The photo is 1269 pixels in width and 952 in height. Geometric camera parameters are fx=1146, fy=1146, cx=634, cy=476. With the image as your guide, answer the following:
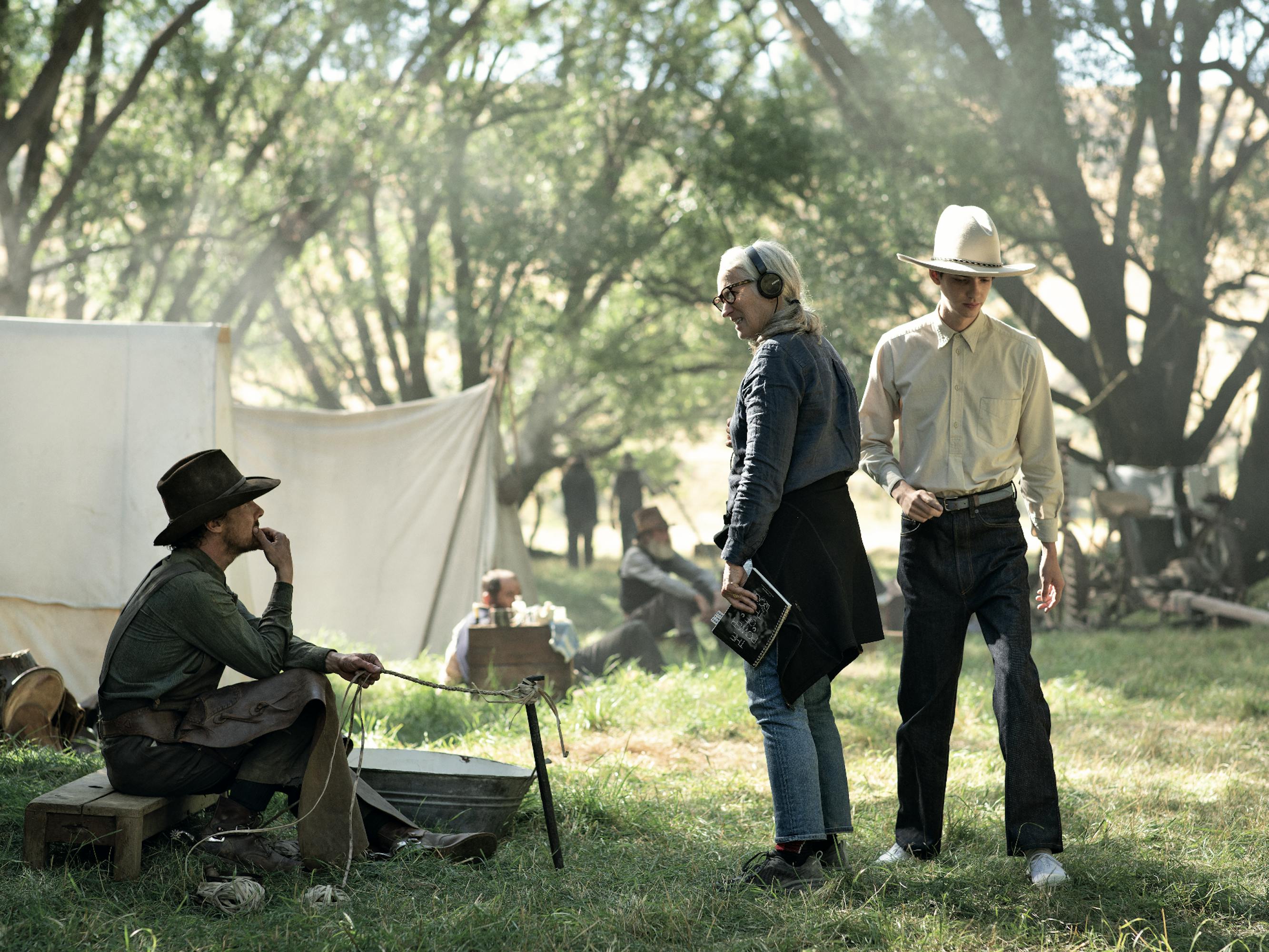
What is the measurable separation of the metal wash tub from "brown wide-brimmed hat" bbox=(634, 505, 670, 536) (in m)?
4.45

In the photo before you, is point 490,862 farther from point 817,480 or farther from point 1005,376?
point 1005,376

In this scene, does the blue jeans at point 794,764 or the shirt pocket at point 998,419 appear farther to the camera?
the shirt pocket at point 998,419

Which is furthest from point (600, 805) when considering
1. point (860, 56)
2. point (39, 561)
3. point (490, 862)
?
point (860, 56)

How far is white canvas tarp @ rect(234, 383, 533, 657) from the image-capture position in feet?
27.9

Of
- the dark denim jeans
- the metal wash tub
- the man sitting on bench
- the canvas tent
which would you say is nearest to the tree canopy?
the man sitting on bench

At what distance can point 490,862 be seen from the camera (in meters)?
3.43

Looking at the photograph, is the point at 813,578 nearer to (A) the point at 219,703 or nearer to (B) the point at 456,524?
(A) the point at 219,703

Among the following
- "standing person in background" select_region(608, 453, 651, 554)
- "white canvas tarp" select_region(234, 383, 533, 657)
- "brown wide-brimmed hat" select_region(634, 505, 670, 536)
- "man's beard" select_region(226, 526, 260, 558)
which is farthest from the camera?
"standing person in background" select_region(608, 453, 651, 554)

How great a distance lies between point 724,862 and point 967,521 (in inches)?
49.0

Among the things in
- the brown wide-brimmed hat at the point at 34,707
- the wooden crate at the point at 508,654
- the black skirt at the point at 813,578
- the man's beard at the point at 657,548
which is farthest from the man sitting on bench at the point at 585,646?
the black skirt at the point at 813,578

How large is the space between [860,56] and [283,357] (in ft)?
36.8

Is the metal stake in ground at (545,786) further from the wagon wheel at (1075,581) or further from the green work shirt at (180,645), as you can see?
the wagon wheel at (1075,581)

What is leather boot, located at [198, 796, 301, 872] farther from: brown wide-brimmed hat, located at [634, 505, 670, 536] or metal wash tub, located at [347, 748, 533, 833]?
brown wide-brimmed hat, located at [634, 505, 670, 536]

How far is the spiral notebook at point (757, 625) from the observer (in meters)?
3.03
